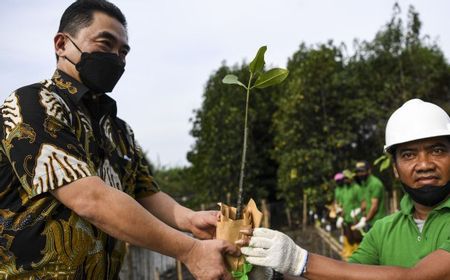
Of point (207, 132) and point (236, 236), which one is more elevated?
point (207, 132)

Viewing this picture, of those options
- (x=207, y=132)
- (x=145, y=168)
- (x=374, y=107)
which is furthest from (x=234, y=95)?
(x=145, y=168)

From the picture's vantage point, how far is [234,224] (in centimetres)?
215

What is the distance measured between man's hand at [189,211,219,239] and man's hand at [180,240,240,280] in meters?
0.45

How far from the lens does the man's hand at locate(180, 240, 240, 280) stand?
2.05 meters

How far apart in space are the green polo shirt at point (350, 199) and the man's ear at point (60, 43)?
24.1 feet

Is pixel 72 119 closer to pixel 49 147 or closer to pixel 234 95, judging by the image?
pixel 49 147

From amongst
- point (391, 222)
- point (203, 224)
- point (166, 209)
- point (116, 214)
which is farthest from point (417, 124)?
point (116, 214)

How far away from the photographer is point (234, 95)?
18.5m

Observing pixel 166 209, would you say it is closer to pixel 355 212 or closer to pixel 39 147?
pixel 39 147

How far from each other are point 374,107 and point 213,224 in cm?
1505

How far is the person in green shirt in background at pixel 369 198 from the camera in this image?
27.0 feet

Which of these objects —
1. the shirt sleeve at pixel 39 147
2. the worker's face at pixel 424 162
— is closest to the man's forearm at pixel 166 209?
the shirt sleeve at pixel 39 147

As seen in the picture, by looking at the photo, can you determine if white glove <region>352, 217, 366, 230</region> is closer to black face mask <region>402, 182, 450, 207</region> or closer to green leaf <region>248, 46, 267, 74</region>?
black face mask <region>402, 182, 450, 207</region>

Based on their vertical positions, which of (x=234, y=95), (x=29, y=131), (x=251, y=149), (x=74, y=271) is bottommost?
(x=74, y=271)
